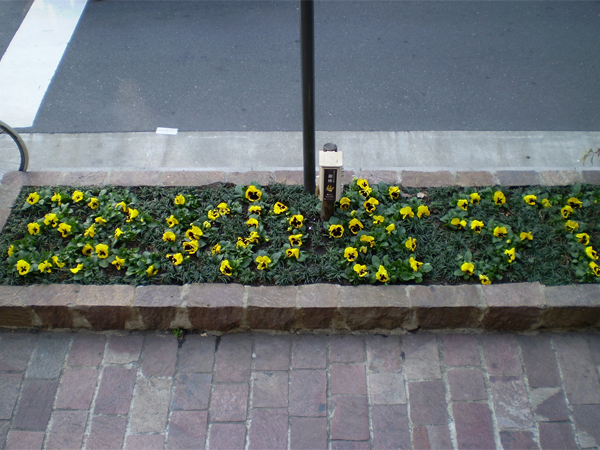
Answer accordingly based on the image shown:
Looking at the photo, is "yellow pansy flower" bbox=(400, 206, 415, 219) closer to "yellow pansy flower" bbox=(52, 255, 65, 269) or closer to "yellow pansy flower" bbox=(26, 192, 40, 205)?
"yellow pansy flower" bbox=(52, 255, 65, 269)

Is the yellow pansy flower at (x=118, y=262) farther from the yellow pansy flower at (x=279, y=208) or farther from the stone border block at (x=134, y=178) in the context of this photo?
the yellow pansy flower at (x=279, y=208)

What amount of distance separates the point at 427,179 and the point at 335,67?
2.39 meters

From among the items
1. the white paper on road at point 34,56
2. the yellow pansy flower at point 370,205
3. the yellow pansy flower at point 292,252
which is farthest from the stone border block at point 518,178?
the white paper on road at point 34,56

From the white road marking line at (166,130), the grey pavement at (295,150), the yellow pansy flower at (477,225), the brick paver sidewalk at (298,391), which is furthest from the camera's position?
the white road marking line at (166,130)

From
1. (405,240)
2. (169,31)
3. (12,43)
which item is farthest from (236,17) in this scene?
(405,240)

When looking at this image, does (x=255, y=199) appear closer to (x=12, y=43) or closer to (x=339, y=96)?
(x=339, y=96)

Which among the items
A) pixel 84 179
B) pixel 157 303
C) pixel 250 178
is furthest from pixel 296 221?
pixel 84 179

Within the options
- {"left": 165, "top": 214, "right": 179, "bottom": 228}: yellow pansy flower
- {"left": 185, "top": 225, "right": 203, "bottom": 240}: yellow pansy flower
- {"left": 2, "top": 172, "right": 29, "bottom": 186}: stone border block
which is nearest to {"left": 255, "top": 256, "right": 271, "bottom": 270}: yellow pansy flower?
{"left": 185, "top": 225, "right": 203, "bottom": 240}: yellow pansy flower

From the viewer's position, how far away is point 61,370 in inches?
152

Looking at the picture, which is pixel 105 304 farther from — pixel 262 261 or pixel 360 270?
pixel 360 270

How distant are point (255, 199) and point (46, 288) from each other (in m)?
1.70

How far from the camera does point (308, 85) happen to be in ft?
12.8

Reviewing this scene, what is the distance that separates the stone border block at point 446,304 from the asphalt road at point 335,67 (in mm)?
2411

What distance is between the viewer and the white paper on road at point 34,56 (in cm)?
606
